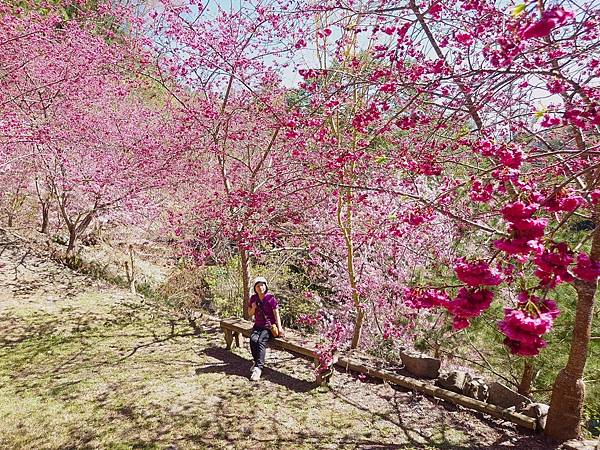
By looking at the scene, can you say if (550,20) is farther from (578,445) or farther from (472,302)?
(578,445)

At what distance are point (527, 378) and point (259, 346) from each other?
2.61 metres

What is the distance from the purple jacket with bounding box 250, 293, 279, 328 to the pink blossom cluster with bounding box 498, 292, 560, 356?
3430 millimetres

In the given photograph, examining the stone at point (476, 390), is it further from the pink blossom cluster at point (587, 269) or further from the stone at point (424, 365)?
the pink blossom cluster at point (587, 269)

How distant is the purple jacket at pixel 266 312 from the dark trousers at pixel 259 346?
11cm

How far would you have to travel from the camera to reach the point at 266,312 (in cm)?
472

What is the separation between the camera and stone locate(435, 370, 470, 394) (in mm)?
3967

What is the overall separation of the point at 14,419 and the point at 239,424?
1859mm

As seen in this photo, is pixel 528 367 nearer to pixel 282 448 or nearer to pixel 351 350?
pixel 351 350

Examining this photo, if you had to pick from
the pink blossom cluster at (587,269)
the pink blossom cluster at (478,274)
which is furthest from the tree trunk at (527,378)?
the pink blossom cluster at (478,274)

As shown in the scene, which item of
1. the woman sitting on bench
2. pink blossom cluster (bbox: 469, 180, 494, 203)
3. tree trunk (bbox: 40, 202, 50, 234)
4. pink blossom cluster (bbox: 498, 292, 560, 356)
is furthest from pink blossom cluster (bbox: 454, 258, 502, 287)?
tree trunk (bbox: 40, 202, 50, 234)

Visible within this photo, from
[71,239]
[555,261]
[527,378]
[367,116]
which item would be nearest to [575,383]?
[527,378]

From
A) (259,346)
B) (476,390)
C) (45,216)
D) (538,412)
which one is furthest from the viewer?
(45,216)

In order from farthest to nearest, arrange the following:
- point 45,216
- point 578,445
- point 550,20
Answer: point 45,216, point 578,445, point 550,20

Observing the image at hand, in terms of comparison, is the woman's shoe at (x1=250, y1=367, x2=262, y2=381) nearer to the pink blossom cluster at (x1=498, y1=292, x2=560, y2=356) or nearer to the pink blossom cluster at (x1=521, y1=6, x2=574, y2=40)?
the pink blossom cluster at (x1=498, y1=292, x2=560, y2=356)
